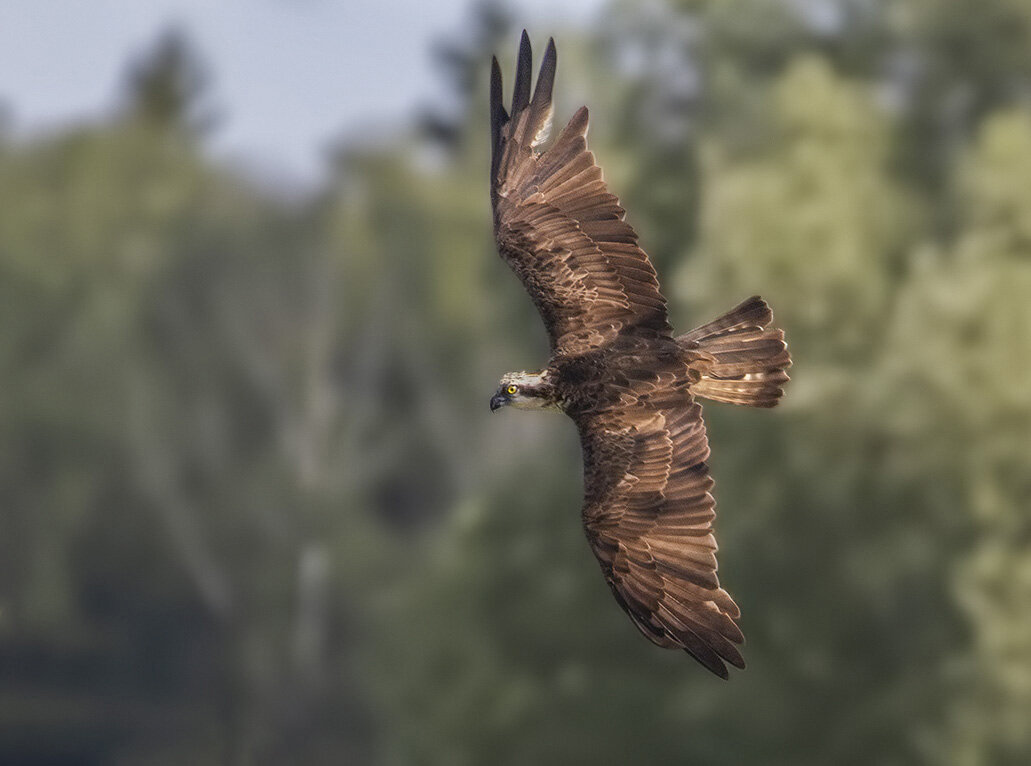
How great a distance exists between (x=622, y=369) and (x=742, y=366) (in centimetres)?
54

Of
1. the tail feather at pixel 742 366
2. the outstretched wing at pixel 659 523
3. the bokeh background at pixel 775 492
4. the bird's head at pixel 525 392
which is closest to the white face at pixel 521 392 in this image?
the bird's head at pixel 525 392

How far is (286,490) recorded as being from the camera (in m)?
37.6

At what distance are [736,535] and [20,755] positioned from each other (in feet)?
71.9

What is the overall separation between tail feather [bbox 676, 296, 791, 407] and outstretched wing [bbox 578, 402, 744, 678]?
0.67 ft

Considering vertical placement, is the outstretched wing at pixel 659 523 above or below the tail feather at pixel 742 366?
below

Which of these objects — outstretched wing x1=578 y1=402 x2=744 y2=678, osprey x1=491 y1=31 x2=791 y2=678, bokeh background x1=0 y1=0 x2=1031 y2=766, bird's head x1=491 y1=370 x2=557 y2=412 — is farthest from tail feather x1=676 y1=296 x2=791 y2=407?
bokeh background x1=0 y1=0 x2=1031 y2=766

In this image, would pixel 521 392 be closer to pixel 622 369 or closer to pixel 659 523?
pixel 622 369

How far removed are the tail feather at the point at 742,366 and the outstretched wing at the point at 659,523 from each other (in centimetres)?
21

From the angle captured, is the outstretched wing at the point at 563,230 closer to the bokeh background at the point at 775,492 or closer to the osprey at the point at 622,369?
the osprey at the point at 622,369

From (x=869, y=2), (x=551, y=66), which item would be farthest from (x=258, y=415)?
(x=551, y=66)

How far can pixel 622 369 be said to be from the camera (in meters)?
9.83

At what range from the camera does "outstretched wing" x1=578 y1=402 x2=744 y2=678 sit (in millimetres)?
8992

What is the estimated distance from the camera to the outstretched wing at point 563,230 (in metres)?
10.1

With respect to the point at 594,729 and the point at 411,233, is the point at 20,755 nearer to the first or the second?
the point at 411,233
